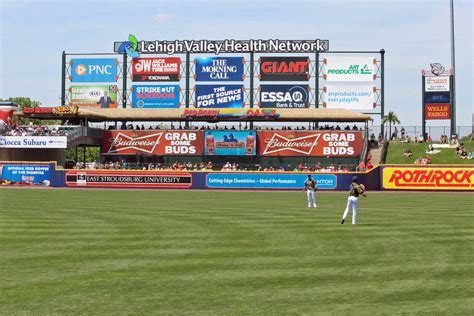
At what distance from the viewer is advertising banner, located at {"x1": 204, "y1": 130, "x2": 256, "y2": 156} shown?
7269 centimetres

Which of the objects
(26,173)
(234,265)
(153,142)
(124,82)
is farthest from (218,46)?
(234,265)

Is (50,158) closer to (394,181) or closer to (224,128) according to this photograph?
(224,128)

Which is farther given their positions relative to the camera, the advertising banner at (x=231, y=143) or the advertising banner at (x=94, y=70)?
the advertising banner at (x=94, y=70)

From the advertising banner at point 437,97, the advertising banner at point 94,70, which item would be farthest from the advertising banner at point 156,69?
the advertising banner at point 437,97

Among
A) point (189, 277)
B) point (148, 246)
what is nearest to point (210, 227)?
point (148, 246)

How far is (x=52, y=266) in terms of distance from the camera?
589 inches

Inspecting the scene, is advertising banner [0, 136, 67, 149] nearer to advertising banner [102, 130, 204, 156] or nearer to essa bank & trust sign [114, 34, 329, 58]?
advertising banner [102, 130, 204, 156]

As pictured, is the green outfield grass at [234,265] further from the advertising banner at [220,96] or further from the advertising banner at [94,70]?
the advertising banner at [94,70]

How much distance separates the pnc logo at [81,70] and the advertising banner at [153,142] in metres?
8.08

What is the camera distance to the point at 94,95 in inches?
3066

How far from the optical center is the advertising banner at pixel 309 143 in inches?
2817

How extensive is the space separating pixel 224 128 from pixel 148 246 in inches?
2184

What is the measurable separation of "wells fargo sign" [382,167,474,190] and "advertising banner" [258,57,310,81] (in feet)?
71.0

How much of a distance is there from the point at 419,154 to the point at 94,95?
36138mm
